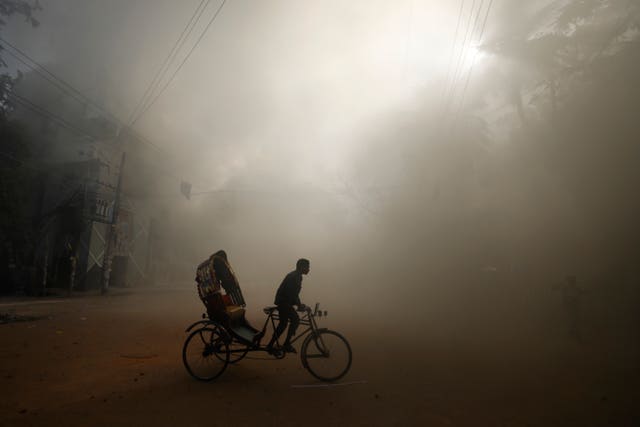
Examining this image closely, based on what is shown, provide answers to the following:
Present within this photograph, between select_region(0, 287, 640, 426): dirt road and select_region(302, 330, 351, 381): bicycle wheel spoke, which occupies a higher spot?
select_region(302, 330, 351, 381): bicycle wheel spoke

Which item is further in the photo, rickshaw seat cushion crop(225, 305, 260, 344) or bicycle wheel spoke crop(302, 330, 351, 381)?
bicycle wheel spoke crop(302, 330, 351, 381)

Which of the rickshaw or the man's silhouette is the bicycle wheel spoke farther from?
the man's silhouette

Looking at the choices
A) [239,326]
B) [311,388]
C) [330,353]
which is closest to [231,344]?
[239,326]

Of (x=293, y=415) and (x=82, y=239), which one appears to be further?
(x=82, y=239)

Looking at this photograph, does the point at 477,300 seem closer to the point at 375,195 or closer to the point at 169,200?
the point at 375,195

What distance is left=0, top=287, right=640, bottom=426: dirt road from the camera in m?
3.93

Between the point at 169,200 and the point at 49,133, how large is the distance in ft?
32.4

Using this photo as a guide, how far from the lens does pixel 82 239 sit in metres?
21.5

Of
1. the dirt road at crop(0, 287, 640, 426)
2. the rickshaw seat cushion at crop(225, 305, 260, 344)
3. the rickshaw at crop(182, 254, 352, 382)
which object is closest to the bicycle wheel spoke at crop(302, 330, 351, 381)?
Result: the rickshaw at crop(182, 254, 352, 382)

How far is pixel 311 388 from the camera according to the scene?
4871mm

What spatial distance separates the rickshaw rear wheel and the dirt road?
165 mm

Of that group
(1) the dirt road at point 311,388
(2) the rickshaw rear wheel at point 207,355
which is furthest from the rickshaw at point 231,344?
(1) the dirt road at point 311,388

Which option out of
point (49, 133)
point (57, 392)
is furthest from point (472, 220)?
point (49, 133)

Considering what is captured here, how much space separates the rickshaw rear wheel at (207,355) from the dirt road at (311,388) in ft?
0.54
